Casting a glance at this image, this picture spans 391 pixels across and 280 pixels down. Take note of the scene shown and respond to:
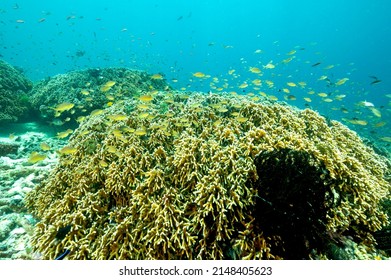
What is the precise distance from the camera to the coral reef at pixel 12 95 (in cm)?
1319

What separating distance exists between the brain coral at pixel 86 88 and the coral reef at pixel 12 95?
660 millimetres

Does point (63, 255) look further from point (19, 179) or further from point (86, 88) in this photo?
point (86, 88)

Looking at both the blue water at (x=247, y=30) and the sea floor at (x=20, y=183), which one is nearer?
the sea floor at (x=20, y=183)

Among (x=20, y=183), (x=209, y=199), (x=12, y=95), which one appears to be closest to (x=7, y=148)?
(x=20, y=183)

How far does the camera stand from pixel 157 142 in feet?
18.0

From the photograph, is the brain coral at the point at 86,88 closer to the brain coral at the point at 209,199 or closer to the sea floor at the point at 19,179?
the sea floor at the point at 19,179

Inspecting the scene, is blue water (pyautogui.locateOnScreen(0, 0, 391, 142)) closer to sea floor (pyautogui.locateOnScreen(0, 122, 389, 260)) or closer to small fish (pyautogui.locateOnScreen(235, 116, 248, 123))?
sea floor (pyautogui.locateOnScreen(0, 122, 389, 260))

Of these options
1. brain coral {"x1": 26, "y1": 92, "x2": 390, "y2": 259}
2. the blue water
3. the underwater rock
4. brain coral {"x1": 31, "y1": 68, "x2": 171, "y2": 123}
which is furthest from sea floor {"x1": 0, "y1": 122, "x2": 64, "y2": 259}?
the blue water

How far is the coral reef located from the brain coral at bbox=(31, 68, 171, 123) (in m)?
0.66

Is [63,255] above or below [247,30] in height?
below

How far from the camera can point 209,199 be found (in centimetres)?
390

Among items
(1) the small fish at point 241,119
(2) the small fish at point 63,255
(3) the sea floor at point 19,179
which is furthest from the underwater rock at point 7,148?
(1) the small fish at point 241,119

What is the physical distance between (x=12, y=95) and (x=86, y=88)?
15.7ft

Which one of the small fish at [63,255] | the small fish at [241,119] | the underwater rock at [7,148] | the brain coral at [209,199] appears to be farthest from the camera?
the underwater rock at [7,148]
